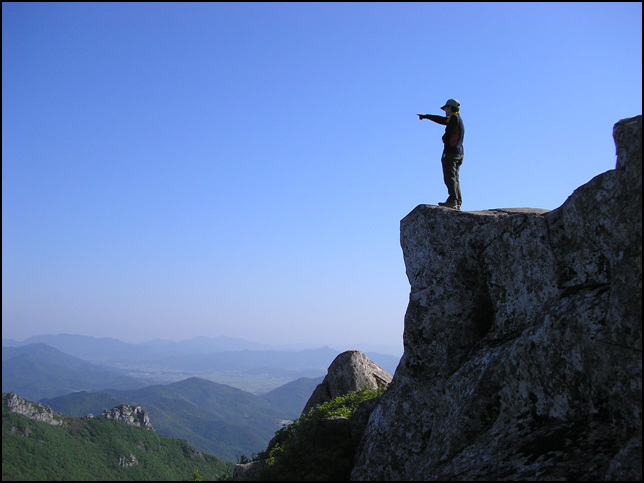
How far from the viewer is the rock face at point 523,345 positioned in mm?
9328

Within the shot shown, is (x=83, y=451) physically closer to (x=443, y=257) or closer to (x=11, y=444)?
(x=11, y=444)

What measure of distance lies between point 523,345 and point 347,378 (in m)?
15.7

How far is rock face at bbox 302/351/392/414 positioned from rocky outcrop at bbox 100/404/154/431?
173272 mm

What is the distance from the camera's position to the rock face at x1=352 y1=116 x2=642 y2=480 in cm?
933

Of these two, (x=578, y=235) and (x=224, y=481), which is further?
(x=224, y=481)

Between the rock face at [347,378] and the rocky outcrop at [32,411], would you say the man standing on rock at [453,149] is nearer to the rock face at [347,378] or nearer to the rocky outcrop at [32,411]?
the rock face at [347,378]

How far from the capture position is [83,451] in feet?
489

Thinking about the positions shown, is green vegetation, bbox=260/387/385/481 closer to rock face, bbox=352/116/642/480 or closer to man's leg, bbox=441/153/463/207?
rock face, bbox=352/116/642/480

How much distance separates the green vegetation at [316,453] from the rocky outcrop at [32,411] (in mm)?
180836

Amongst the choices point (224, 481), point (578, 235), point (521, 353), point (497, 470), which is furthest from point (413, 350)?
point (224, 481)

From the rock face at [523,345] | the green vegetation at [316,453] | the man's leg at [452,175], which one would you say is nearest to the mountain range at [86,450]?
the green vegetation at [316,453]

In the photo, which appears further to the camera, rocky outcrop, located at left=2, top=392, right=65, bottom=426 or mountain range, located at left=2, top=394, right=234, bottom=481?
rocky outcrop, located at left=2, top=392, right=65, bottom=426

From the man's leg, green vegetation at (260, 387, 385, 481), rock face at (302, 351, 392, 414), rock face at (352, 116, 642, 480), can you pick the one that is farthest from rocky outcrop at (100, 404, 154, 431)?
the man's leg

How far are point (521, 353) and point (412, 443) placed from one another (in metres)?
4.31
